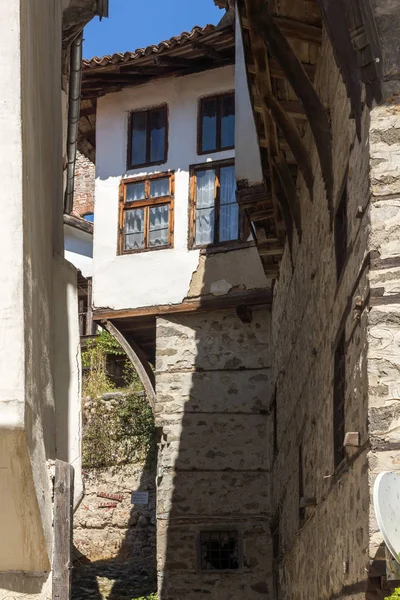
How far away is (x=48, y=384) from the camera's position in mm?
5422

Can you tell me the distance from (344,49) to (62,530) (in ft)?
10.6

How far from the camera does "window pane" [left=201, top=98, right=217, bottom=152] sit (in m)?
14.2

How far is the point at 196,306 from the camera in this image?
1355cm

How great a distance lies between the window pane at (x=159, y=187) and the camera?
564 inches

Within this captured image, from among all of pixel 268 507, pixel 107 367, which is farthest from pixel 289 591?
pixel 107 367

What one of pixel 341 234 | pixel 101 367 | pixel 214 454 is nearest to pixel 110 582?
pixel 214 454

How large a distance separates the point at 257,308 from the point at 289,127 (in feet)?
17.0

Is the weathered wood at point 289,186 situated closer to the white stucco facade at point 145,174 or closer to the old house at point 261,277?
the old house at point 261,277

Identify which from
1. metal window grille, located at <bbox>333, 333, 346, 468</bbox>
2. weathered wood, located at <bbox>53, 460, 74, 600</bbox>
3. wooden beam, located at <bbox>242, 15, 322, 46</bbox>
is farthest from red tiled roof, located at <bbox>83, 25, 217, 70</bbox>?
weathered wood, located at <bbox>53, 460, 74, 600</bbox>

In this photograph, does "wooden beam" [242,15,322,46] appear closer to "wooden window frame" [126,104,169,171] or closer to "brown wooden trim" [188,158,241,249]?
"brown wooden trim" [188,158,241,249]

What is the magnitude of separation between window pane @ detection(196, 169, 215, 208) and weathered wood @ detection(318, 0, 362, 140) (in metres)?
7.93

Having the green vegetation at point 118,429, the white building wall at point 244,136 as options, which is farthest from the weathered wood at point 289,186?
the green vegetation at point 118,429

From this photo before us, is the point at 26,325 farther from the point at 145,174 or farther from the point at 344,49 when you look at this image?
the point at 145,174

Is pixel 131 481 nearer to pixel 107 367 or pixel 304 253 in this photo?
pixel 107 367
